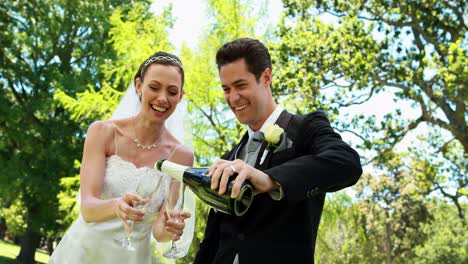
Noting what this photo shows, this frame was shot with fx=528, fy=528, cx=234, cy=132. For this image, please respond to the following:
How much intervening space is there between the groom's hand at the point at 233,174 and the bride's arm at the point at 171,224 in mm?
760

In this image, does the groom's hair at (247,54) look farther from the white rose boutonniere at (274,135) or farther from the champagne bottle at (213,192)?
the champagne bottle at (213,192)

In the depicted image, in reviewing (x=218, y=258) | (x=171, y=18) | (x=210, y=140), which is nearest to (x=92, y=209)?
(x=218, y=258)

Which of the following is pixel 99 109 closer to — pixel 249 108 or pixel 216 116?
pixel 216 116

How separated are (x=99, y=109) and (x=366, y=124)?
6.93 m

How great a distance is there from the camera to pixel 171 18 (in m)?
23.0

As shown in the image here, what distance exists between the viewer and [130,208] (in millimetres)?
2416

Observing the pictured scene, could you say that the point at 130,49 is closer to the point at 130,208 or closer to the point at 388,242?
the point at 130,208

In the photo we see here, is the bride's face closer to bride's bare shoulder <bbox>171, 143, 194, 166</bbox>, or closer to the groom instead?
bride's bare shoulder <bbox>171, 143, 194, 166</bbox>

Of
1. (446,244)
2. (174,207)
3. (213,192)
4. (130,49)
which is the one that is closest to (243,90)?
(213,192)

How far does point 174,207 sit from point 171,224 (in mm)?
118

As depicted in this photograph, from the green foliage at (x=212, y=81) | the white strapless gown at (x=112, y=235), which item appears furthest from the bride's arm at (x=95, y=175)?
the green foliage at (x=212, y=81)

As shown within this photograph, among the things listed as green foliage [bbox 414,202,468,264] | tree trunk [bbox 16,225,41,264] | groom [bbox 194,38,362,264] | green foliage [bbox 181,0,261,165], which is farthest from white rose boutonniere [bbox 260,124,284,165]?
green foliage [bbox 414,202,468,264]

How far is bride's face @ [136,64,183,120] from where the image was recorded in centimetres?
320

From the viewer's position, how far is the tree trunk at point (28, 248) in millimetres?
28859
